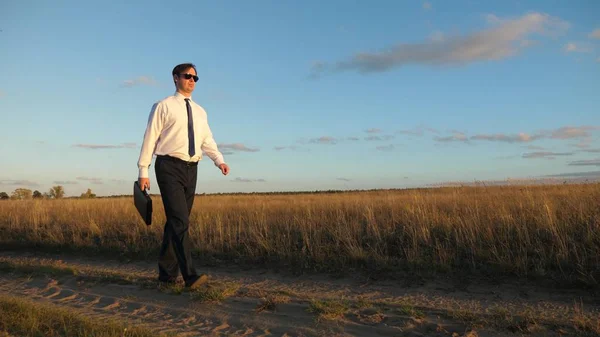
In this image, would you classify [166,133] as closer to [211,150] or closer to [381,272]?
[211,150]

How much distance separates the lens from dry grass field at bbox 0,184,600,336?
4.05 m

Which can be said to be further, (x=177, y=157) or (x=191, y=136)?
(x=191, y=136)

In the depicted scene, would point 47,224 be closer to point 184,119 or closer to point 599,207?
point 184,119

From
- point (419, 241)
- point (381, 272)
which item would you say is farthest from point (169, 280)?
point (419, 241)

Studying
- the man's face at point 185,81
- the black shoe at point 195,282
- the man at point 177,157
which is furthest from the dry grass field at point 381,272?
the man's face at point 185,81

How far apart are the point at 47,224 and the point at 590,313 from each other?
41.4 feet

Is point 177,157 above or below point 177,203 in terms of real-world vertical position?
above

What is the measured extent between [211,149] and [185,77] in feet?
3.26

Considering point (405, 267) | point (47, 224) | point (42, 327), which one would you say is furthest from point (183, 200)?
point (47, 224)

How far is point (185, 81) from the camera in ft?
17.3

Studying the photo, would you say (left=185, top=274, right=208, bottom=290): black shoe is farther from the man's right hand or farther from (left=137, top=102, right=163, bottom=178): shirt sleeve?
(left=137, top=102, right=163, bottom=178): shirt sleeve

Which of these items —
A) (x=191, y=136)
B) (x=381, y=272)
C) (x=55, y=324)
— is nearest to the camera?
(x=55, y=324)

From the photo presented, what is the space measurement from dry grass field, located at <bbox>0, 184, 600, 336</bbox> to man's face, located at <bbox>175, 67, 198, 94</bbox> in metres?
2.46

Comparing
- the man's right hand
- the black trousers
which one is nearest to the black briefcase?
the man's right hand
